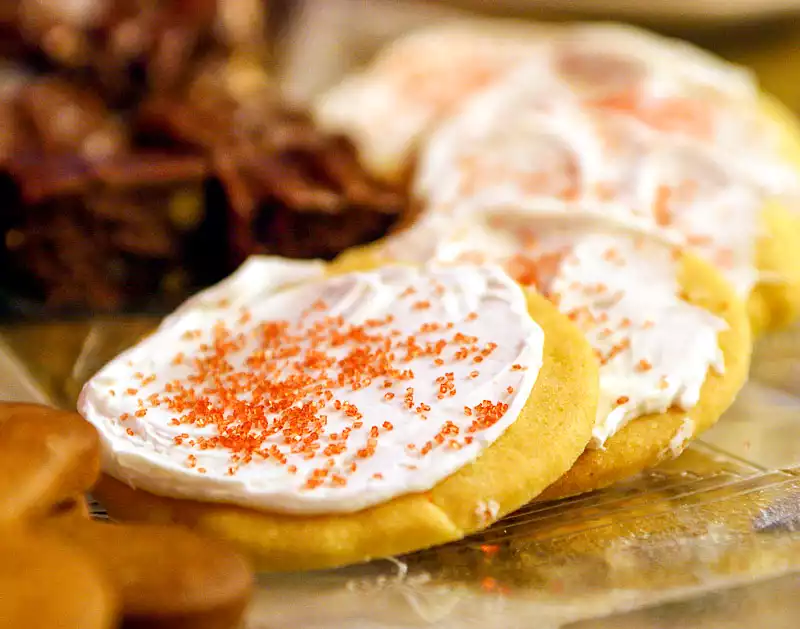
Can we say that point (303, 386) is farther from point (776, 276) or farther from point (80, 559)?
point (776, 276)

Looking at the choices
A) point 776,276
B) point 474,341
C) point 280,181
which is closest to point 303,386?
point 474,341

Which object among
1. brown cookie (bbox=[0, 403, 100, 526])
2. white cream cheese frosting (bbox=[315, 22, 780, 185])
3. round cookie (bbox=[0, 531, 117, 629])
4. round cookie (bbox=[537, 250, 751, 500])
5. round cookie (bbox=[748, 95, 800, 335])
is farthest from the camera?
white cream cheese frosting (bbox=[315, 22, 780, 185])

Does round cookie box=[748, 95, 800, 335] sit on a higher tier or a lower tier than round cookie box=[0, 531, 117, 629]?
lower

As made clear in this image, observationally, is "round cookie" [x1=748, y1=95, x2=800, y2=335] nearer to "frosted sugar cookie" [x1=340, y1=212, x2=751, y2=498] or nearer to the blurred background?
"frosted sugar cookie" [x1=340, y1=212, x2=751, y2=498]

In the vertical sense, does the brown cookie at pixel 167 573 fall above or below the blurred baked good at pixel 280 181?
above

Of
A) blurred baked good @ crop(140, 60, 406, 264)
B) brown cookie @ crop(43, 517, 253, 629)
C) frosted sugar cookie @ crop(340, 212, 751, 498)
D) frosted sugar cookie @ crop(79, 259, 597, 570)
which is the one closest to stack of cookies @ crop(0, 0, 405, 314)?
blurred baked good @ crop(140, 60, 406, 264)

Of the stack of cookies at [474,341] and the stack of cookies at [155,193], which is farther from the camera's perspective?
the stack of cookies at [155,193]

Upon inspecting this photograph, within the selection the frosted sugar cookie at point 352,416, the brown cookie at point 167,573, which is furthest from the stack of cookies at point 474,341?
the brown cookie at point 167,573

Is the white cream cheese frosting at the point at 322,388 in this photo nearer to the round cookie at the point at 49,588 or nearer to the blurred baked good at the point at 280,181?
the round cookie at the point at 49,588

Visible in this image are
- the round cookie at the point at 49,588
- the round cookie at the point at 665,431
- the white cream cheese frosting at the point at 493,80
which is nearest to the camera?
the round cookie at the point at 49,588
